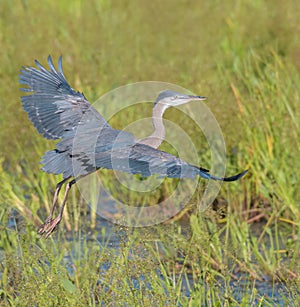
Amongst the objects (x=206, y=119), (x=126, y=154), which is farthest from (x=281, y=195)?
(x=126, y=154)

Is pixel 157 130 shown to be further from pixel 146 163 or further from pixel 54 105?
pixel 146 163

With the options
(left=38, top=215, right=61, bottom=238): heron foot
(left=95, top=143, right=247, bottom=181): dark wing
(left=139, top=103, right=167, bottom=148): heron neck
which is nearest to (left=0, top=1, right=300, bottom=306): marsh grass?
(left=38, top=215, right=61, bottom=238): heron foot

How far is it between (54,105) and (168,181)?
1.29m

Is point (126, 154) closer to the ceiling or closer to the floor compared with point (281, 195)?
closer to the ceiling

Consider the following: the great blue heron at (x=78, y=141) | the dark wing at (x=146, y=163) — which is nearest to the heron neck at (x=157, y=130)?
the great blue heron at (x=78, y=141)

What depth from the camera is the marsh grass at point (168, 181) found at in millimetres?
3695

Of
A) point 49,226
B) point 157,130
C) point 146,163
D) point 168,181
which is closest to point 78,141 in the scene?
point 49,226

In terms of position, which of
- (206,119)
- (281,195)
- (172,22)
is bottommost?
(281,195)

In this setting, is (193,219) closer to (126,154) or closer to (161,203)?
(126,154)

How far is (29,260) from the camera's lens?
3740 millimetres

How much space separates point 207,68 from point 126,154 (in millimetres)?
3072

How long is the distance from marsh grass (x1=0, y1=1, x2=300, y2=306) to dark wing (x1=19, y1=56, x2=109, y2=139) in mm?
538

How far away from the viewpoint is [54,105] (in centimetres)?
460

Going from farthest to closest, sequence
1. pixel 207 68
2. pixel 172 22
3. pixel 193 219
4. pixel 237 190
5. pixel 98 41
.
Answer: pixel 172 22 < pixel 98 41 < pixel 207 68 < pixel 237 190 < pixel 193 219
